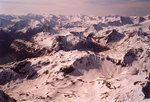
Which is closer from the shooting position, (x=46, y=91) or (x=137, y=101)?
(x=137, y=101)

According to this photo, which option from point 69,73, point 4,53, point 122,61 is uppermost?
point 122,61

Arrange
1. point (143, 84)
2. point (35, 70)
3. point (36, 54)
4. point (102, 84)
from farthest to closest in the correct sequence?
point (36, 54), point (35, 70), point (102, 84), point (143, 84)

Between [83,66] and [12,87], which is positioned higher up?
[83,66]

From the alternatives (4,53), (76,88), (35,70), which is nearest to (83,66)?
(76,88)

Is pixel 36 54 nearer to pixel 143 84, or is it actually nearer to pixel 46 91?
pixel 46 91

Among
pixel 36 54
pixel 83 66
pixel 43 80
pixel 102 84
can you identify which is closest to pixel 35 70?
pixel 43 80

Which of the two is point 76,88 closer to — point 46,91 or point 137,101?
point 46,91

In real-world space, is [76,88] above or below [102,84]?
below

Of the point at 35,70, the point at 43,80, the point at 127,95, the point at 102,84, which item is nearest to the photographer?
the point at 127,95

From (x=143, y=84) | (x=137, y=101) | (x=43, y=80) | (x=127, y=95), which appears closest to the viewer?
(x=137, y=101)
